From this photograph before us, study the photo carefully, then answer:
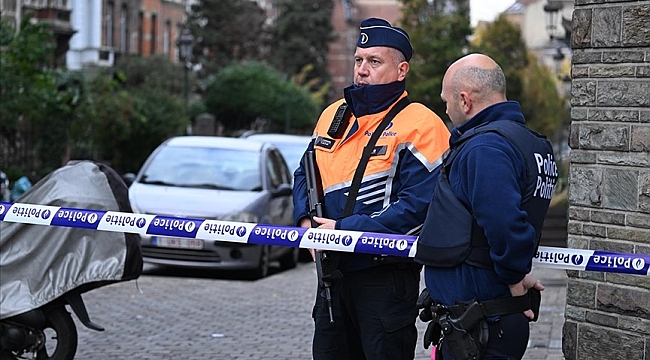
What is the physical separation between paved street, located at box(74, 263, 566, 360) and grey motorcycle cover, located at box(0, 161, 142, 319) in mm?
1389

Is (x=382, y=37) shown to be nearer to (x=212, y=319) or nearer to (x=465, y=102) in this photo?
(x=465, y=102)

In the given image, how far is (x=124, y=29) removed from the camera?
54062mm

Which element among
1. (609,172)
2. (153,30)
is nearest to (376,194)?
(609,172)

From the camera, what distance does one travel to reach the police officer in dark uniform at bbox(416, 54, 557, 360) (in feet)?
14.3

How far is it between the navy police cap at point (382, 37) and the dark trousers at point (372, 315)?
100 cm

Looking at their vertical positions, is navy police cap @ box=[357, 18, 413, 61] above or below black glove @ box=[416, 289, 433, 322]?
above

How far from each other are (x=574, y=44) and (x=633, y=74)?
0.48 metres

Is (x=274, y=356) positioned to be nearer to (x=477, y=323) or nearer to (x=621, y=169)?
(x=621, y=169)

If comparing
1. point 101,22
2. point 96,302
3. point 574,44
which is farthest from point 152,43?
point 574,44

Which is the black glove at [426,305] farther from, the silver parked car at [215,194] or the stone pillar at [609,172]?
the silver parked car at [215,194]

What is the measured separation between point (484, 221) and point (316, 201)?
4.06 feet

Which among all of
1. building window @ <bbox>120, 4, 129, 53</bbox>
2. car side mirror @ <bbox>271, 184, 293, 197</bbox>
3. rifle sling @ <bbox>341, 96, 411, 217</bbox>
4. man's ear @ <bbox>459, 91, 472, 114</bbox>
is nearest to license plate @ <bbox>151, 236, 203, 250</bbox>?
car side mirror @ <bbox>271, 184, 293, 197</bbox>

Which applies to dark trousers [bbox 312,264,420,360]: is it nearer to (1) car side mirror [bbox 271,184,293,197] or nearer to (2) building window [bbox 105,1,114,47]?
(1) car side mirror [bbox 271,184,293,197]

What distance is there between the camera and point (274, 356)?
29.0ft
